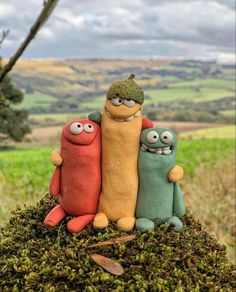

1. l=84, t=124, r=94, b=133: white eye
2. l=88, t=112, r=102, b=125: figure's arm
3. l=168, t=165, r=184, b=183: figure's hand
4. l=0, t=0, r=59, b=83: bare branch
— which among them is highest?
l=0, t=0, r=59, b=83: bare branch

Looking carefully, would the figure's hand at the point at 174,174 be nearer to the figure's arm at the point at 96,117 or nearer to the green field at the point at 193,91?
the figure's arm at the point at 96,117

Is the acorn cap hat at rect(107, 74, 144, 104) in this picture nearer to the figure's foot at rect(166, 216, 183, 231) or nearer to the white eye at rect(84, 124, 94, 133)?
the white eye at rect(84, 124, 94, 133)

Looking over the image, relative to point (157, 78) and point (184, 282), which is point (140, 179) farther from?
point (157, 78)

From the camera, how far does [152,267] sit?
233 cm

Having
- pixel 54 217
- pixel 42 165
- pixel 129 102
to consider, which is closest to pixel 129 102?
pixel 129 102

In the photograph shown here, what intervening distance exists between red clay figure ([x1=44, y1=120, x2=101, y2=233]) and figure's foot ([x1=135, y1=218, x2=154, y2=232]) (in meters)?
0.24

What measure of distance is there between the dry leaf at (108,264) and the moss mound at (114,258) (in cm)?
2

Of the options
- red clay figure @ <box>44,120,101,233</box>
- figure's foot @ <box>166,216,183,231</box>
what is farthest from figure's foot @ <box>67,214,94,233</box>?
figure's foot @ <box>166,216,183,231</box>

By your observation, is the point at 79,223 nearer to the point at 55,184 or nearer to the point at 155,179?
the point at 55,184

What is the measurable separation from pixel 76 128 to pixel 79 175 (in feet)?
0.76

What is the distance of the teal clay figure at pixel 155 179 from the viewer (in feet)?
8.27

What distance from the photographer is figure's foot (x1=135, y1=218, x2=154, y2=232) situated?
99.0 inches

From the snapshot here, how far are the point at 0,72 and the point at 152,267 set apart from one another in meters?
1.07

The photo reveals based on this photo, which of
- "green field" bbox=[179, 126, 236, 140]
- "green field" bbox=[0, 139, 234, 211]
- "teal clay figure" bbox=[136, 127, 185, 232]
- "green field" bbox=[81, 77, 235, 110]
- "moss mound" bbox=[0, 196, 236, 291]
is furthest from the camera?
"green field" bbox=[81, 77, 235, 110]
